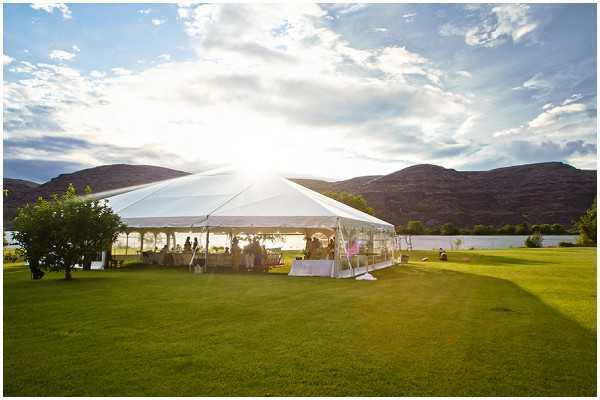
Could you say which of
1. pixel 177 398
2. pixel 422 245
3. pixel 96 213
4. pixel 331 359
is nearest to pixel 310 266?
pixel 96 213

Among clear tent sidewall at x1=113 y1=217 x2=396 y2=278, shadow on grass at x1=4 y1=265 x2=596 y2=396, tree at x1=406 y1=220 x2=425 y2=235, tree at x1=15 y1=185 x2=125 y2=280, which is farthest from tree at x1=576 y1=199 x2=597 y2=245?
tree at x1=15 y1=185 x2=125 y2=280

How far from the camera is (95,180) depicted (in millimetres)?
67312

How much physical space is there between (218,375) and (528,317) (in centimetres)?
567

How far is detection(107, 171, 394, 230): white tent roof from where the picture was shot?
51.4 feet

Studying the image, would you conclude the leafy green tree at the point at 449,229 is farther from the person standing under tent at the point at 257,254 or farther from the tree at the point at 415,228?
the person standing under tent at the point at 257,254

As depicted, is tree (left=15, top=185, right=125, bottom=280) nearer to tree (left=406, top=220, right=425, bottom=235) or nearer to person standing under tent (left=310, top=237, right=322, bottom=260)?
person standing under tent (left=310, top=237, right=322, bottom=260)

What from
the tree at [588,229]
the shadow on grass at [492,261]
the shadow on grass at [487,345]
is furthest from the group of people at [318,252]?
the tree at [588,229]

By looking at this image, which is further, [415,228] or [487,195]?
[487,195]

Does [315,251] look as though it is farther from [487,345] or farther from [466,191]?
[466,191]

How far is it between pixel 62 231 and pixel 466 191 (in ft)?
232

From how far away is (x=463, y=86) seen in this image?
401 inches

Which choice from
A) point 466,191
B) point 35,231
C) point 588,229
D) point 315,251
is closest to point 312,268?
point 315,251

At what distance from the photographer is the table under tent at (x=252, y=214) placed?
1543cm

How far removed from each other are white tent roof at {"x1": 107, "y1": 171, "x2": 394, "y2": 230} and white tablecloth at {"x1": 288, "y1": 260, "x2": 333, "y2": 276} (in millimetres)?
1210
